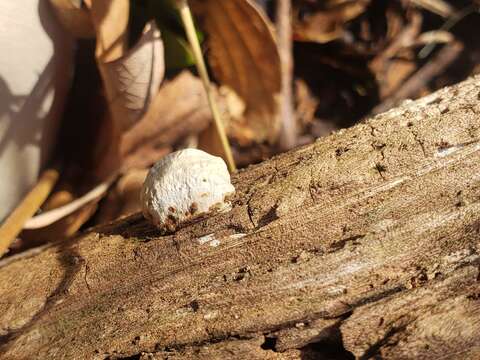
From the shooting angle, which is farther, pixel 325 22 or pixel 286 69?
pixel 325 22

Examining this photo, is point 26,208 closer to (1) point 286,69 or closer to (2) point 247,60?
(2) point 247,60

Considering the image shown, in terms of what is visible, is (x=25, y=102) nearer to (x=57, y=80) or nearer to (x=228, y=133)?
(x=57, y=80)

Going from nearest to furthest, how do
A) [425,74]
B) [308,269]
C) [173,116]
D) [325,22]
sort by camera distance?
[308,269] < [173,116] < [325,22] < [425,74]

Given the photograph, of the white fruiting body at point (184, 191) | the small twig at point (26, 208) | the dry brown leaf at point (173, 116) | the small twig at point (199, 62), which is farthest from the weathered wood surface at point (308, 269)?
the dry brown leaf at point (173, 116)

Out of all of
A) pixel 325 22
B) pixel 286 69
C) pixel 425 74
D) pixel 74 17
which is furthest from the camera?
pixel 425 74

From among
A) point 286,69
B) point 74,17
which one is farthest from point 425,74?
point 74,17

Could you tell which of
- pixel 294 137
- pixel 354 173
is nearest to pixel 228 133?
pixel 294 137

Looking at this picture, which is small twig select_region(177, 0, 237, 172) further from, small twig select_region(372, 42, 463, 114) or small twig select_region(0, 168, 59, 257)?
small twig select_region(372, 42, 463, 114)
